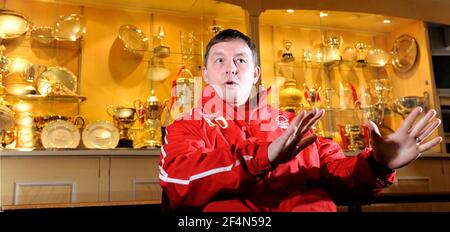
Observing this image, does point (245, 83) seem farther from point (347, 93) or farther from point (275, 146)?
point (347, 93)

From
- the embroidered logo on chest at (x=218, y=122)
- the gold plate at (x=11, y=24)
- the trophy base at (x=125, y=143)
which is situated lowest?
the embroidered logo on chest at (x=218, y=122)

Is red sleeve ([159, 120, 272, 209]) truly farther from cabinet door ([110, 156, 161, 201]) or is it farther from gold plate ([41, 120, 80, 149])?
gold plate ([41, 120, 80, 149])

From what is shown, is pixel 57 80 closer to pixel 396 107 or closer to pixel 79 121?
pixel 79 121

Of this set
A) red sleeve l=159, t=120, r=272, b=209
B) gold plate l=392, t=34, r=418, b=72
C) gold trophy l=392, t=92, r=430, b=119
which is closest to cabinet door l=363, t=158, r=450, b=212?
gold trophy l=392, t=92, r=430, b=119

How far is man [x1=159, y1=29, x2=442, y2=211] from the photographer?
42 cm

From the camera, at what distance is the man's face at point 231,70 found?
486 mm

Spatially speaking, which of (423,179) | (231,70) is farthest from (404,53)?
(231,70)

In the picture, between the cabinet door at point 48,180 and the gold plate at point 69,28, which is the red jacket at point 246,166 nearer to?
the cabinet door at point 48,180

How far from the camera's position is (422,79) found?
6.57ft

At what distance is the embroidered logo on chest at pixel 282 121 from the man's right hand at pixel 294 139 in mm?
99

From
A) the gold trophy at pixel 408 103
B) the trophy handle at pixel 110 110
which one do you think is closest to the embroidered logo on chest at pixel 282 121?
the trophy handle at pixel 110 110

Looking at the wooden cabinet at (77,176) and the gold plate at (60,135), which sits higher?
the gold plate at (60,135)

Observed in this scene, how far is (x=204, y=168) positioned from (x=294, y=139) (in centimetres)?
11

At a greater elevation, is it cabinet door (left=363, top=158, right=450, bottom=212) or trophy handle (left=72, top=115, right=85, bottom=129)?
trophy handle (left=72, top=115, right=85, bottom=129)
